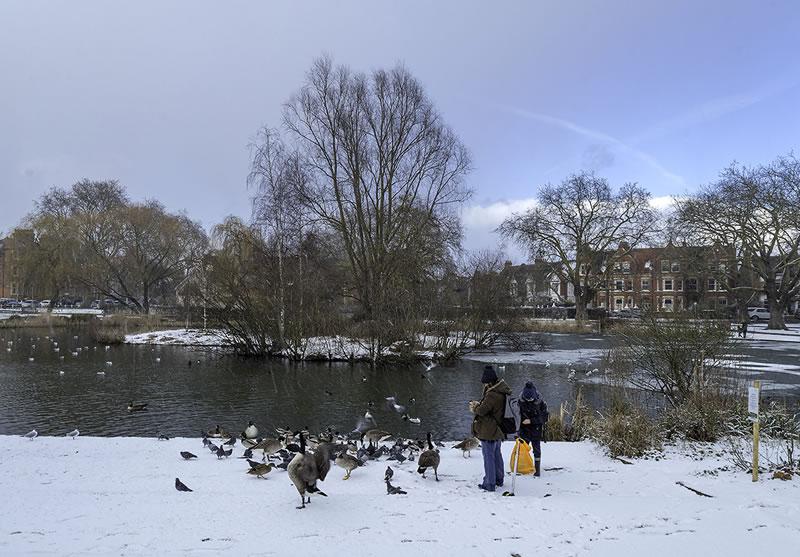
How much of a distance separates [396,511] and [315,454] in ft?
4.35

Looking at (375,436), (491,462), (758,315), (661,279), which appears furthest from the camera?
(661,279)

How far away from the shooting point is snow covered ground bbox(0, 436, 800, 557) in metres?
5.48

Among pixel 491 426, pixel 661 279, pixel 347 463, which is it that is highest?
pixel 661 279

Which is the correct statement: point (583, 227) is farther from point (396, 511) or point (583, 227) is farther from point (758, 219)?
point (396, 511)

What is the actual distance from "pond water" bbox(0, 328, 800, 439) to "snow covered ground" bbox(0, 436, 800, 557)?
16.6ft

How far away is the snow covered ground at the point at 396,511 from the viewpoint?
548 centimetres

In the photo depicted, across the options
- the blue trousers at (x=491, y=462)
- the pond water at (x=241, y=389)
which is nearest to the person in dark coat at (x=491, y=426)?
the blue trousers at (x=491, y=462)

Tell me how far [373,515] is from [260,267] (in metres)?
25.1

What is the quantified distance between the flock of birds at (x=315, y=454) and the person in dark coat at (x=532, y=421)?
139cm

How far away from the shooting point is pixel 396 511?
657 centimetres

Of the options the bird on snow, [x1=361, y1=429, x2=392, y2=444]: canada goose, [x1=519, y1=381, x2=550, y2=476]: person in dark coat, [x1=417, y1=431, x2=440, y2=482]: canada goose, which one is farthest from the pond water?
the bird on snow

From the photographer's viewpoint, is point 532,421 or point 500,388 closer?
point 500,388

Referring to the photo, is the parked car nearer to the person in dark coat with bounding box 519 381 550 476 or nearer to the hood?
the person in dark coat with bounding box 519 381 550 476

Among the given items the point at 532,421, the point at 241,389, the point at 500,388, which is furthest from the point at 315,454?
the point at 241,389
